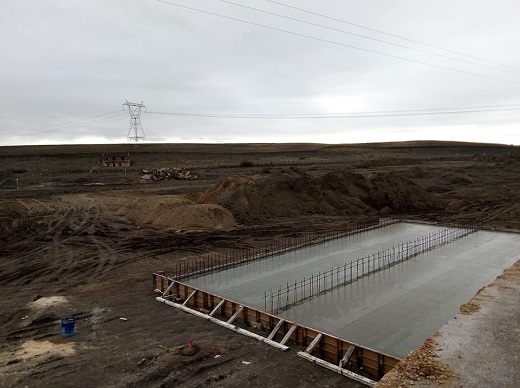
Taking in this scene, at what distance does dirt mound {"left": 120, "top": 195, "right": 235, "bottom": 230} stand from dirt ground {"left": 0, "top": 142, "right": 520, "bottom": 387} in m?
0.07

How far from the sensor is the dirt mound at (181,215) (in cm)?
2016

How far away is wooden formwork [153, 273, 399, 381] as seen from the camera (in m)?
6.80

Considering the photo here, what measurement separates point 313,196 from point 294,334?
1732cm

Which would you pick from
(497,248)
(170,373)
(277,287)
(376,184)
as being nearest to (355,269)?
(277,287)

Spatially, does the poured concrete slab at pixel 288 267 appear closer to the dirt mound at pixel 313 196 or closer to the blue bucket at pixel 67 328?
the blue bucket at pixel 67 328

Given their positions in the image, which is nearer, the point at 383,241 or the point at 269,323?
the point at 269,323

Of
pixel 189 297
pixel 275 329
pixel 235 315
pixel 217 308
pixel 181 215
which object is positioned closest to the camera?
pixel 275 329

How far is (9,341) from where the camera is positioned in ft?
27.0

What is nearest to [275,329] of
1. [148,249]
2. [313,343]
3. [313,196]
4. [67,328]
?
[313,343]

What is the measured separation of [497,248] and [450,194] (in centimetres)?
1694

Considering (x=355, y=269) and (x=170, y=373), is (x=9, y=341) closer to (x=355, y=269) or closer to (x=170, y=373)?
(x=170, y=373)

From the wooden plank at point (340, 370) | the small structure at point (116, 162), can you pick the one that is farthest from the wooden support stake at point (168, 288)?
the small structure at point (116, 162)

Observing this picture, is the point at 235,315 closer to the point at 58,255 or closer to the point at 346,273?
the point at 346,273

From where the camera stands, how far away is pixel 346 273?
40.3 ft
